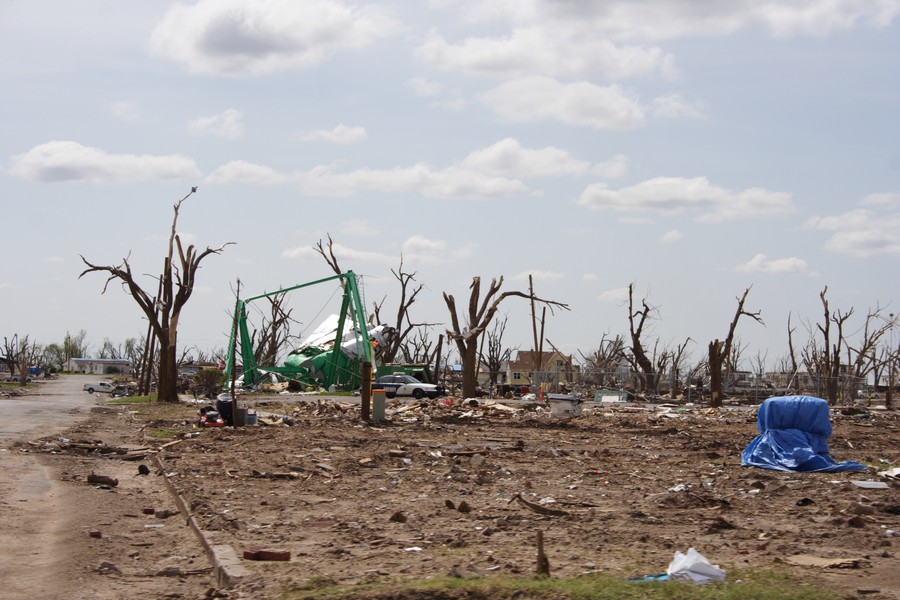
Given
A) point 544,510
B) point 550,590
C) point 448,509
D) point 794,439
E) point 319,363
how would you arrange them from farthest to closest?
point 319,363, point 794,439, point 448,509, point 544,510, point 550,590

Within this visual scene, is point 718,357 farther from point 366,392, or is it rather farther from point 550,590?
point 550,590

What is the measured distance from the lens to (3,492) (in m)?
12.1

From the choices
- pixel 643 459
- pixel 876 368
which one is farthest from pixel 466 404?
pixel 876 368

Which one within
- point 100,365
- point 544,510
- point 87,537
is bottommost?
point 87,537

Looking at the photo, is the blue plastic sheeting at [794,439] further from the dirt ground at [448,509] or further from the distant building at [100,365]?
the distant building at [100,365]

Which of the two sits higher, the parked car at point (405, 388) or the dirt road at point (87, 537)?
the parked car at point (405, 388)

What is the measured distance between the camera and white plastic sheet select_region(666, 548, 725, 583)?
7062 mm

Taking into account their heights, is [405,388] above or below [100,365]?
below

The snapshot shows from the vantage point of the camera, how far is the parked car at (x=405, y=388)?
4134 centimetres

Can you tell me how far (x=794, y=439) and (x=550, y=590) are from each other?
9.97 m

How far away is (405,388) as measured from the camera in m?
41.6

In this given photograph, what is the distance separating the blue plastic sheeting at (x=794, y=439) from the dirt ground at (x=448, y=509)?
1.87 feet

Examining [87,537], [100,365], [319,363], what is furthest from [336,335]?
[100,365]

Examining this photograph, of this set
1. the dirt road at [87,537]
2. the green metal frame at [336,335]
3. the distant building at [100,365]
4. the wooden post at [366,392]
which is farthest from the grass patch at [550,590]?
the distant building at [100,365]
